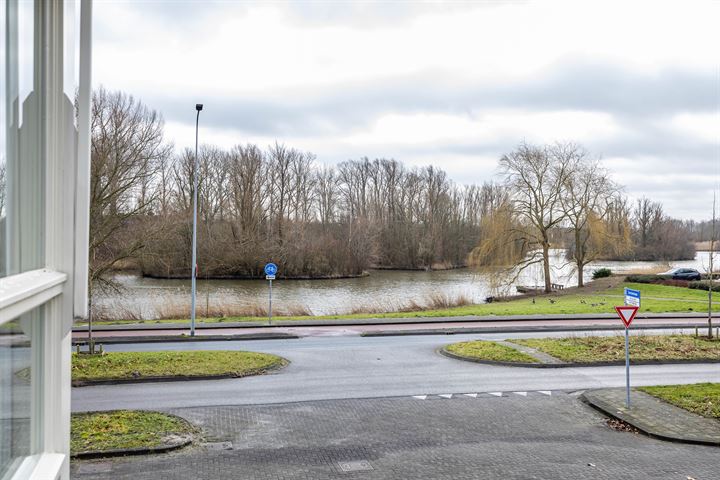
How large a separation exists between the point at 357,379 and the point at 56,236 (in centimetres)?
1354

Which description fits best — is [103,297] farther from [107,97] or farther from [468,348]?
[468,348]

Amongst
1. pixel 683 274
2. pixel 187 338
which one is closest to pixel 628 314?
pixel 187 338

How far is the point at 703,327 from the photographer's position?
2480 centimetres

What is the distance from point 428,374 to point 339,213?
66.3 meters

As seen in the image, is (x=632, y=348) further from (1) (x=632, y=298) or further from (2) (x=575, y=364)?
(1) (x=632, y=298)

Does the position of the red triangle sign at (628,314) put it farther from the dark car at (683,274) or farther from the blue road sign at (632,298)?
the dark car at (683,274)

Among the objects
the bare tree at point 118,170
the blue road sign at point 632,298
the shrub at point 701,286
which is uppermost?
the bare tree at point 118,170

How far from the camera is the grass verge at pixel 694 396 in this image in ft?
40.5

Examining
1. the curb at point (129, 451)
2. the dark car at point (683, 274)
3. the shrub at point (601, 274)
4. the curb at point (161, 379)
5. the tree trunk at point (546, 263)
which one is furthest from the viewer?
the dark car at point (683, 274)

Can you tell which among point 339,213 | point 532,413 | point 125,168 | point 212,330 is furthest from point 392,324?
point 339,213

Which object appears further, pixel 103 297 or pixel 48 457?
pixel 103 297

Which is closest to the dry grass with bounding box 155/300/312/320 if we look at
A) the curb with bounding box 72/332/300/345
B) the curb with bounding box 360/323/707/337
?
the curb with bounding box 72/332/300/345

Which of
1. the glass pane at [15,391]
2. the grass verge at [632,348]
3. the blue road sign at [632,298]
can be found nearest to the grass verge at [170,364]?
the grass verge at [632,348]

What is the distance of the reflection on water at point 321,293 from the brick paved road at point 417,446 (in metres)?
20.1
